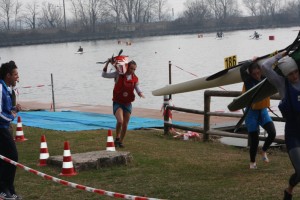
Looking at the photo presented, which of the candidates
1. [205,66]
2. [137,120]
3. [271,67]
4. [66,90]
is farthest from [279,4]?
[271,67]

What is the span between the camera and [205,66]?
59.0m

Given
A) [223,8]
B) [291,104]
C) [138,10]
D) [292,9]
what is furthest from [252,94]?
[138,10]

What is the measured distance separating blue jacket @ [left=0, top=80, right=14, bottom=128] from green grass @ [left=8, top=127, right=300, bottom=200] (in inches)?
43.1

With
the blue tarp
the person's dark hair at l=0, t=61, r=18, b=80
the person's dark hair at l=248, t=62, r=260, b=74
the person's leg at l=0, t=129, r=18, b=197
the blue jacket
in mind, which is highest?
the person's dark hair at l=0, t=61, r=18, b=80

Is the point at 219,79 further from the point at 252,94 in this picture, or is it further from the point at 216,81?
the point at 252,94

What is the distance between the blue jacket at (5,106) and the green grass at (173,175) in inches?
43.1

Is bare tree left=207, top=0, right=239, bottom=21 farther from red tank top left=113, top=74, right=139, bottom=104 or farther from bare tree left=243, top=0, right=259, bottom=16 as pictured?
red tank top left=113, top=74, right=139, bottom=104

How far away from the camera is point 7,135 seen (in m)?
7.50

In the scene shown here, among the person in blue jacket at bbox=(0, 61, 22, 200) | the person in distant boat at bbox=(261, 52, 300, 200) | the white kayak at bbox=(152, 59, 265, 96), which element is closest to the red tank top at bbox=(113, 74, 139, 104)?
the white kayak at bbox=(152, 59, 265, 96)

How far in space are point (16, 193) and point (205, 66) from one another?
170 feet

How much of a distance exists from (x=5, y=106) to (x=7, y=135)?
0.37 metres

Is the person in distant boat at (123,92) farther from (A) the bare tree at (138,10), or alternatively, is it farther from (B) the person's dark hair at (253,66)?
(A) the bare tree at (138,10)

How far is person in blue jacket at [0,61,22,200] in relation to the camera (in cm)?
741

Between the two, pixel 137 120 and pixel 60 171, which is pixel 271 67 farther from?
pixel 137 120
